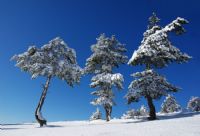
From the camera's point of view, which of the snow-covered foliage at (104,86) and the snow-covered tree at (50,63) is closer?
the snow-covered tree at (50,63)

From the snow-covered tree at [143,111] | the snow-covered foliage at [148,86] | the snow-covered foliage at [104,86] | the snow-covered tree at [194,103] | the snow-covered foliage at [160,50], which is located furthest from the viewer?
the snow-covered tree at [143,111]

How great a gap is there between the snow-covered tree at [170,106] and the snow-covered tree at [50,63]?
4967 cm

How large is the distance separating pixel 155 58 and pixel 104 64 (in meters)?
9.52

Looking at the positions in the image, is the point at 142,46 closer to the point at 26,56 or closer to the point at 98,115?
the point at 26,56

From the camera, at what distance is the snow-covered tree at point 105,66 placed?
121 feet

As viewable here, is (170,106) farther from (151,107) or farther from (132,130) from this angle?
(132,130)

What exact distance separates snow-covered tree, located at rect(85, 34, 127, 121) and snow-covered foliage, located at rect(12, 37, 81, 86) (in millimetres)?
5021

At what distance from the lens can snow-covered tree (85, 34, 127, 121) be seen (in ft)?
121

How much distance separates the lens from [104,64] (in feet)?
128

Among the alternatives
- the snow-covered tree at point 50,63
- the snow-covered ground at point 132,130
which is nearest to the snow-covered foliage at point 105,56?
the snow-covered tree at point 50,63

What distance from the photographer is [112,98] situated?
37.8m

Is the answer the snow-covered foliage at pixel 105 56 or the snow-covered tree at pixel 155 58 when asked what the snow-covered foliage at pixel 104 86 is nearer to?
the snow-covered foliage at pixel 105 56

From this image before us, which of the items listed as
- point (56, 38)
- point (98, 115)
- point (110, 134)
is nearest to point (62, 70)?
point (56, 38)

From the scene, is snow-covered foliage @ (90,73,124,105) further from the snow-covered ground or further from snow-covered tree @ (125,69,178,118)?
the snow-covered ground
